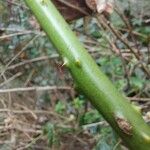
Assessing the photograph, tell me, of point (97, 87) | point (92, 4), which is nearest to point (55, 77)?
point (92, 4)

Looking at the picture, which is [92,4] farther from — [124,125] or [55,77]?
[55,77]

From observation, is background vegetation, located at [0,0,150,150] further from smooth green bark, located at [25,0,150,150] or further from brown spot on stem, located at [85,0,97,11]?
smooth green bark, located at [25,0,150,150]

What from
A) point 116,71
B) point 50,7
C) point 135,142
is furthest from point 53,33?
point 116,71

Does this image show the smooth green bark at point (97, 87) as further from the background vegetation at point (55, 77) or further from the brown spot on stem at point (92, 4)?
the background vegetation at point (55, 77)

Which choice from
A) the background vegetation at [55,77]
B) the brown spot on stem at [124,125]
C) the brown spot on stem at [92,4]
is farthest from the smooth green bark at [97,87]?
the background vegetation at [55,77]

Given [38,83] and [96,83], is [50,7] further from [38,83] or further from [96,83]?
[38,83]
